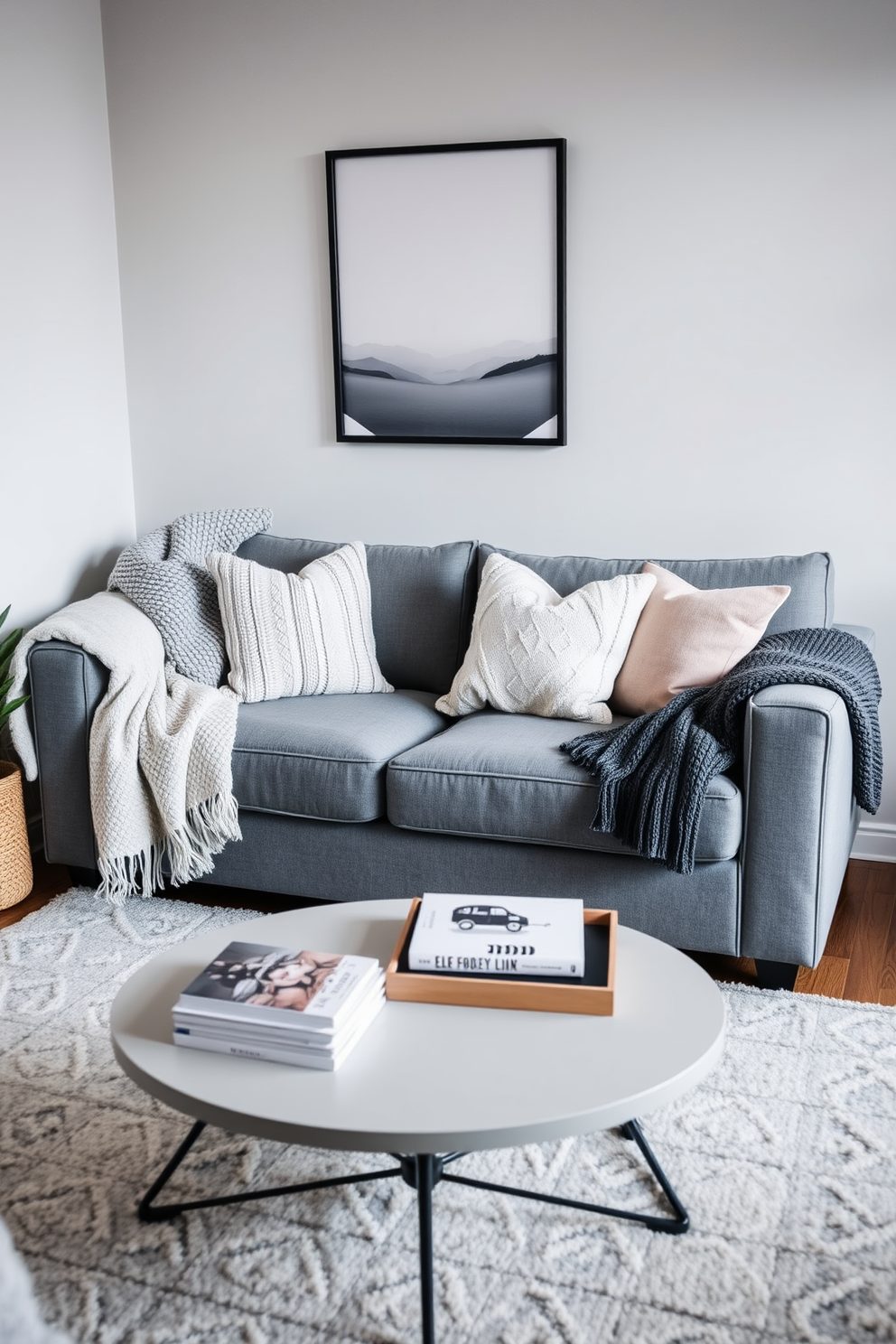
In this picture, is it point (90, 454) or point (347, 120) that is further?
point (90, 454)

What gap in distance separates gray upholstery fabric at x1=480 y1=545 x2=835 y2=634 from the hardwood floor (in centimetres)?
71

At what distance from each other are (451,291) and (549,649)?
3.89 feet

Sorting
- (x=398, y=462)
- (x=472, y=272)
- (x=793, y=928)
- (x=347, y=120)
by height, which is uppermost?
(x=347, y=120)

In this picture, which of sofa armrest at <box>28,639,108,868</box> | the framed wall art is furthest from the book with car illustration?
the framed wall art

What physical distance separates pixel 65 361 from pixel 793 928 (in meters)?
2.57

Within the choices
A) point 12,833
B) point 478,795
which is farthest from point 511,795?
point 12,833

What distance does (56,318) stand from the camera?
132 inches

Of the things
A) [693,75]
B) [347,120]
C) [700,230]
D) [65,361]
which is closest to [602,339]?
[700,230]

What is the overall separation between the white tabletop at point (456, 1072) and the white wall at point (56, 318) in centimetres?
199

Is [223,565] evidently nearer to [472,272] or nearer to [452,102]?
[472,272]

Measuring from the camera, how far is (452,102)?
3.20m

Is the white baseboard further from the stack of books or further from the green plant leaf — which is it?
the green plant leaf

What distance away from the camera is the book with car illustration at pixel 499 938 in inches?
61.6

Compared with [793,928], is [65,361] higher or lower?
higher
